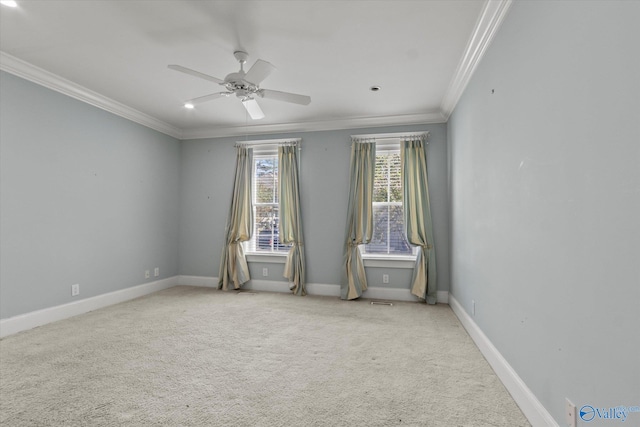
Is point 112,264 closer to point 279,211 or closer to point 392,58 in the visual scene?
point 279,211

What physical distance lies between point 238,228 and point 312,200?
130 cm

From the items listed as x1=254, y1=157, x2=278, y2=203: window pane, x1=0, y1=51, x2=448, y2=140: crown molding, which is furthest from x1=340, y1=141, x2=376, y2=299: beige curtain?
x1=254, y1=157, x2=278, y2=203: window pane

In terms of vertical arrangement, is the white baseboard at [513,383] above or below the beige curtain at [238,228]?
below

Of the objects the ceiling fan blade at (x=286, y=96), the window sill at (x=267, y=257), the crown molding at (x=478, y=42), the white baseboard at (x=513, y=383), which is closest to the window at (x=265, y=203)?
the window sill at (x=267, y=257)

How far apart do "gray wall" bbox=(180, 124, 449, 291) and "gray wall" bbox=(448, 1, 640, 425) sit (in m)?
1.92

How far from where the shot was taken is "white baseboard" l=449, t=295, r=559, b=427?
157 centimetres

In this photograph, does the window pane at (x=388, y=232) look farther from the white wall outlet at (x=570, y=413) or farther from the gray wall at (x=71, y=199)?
the gray wall at (x=71, y=199)

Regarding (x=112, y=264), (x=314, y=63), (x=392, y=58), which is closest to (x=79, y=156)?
(x=112, y=264)

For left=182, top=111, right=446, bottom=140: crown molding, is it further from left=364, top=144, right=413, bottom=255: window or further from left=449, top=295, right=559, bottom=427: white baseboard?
left=449, top=295, right=559, bottom=427: white baseboard

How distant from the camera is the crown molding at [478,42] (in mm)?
2070

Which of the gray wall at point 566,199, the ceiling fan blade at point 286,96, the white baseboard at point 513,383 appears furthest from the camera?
the ceiling fan blade at point 286,96

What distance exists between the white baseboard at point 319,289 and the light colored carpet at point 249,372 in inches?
27.4

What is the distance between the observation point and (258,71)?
2.46 m

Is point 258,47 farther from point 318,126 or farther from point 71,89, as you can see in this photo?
point 71,89
